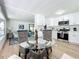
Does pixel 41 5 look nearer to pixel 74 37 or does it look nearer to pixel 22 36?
pixel 22 36

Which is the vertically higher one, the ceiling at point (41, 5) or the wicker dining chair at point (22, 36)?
the ceiling at point (41, 5)

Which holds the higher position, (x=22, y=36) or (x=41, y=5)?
(x=41, y=5)

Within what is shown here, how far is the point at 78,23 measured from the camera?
7094 mm

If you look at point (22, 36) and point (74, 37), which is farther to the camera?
point (74, 37)

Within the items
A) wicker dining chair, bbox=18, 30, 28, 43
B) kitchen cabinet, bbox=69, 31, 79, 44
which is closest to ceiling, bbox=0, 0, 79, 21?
wicker dining chair, bbox=18, 30, 28, 43

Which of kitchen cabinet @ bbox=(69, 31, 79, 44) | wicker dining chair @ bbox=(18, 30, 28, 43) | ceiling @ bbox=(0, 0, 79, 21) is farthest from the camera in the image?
kitchen cabinet @ bbox=(69, 31, 79, 44)

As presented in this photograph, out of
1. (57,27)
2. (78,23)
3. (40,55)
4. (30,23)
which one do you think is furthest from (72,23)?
(30,23)

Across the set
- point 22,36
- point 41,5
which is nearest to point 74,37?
point 41,5

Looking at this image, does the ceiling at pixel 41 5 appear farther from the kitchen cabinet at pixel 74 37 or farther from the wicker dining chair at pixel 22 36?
the kitchen cabinet at pixel 74 37

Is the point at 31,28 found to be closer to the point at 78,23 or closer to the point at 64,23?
the point at 64,23

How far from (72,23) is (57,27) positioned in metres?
2.31

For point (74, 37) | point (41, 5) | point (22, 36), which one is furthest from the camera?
point (74, 37)

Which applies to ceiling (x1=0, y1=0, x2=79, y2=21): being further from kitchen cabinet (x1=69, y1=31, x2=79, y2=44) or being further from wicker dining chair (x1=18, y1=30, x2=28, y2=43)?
kitchen cabinet (x1=69, y1=31, x2=79, y2=44)

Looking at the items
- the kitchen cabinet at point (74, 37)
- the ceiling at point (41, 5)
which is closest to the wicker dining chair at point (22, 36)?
the ceiling at point (41, 5)
